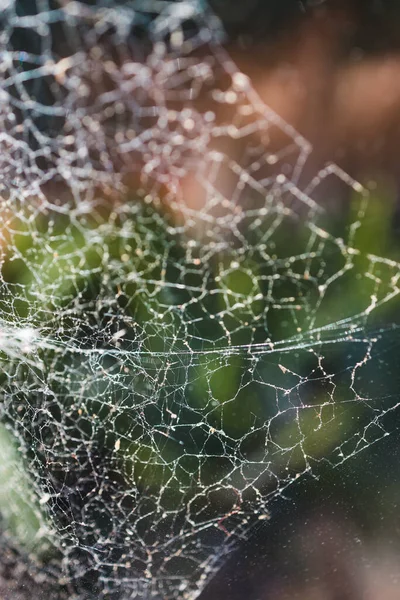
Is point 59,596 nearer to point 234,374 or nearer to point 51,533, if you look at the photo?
point 51,533

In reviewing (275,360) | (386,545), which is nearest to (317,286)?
(275,360)

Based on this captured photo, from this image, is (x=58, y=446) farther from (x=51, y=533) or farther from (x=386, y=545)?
(x=386, y=545)

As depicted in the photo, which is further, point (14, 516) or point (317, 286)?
point (14, 516)

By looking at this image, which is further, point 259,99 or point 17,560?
point 17,560

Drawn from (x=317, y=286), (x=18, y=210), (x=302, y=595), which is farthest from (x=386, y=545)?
(x=18, y=210)

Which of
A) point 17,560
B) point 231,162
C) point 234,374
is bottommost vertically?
point 17,560

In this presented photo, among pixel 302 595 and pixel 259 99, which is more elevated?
pixel 259 99
